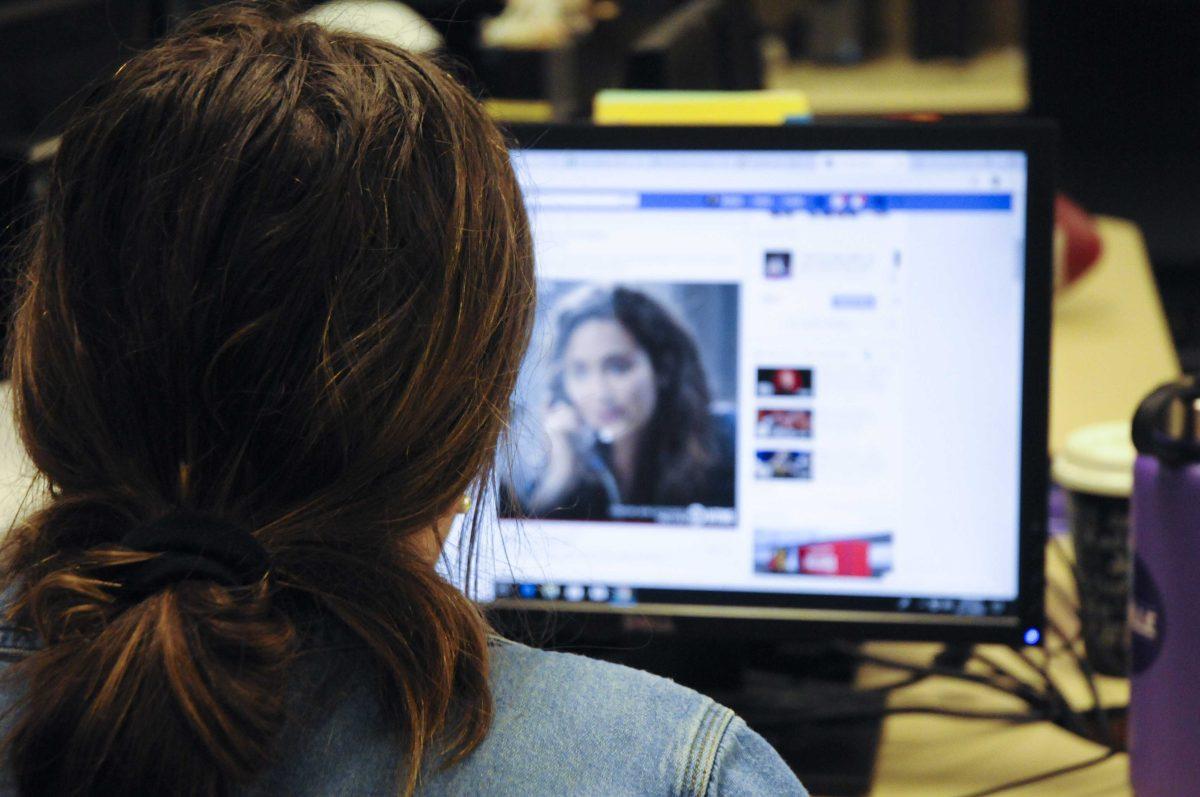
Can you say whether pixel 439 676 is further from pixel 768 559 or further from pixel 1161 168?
pixel 1161 168

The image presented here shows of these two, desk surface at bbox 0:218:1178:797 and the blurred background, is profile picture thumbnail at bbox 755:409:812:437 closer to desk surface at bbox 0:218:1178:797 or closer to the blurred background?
desk surface at bbox 0:218:1178:797

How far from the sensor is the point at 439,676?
55 centimetres

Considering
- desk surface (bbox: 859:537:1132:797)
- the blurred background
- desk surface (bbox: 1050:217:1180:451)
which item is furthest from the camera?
desk surface (bbox: 1050:217:1180:451)

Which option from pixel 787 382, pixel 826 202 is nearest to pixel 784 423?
pixel 787 382

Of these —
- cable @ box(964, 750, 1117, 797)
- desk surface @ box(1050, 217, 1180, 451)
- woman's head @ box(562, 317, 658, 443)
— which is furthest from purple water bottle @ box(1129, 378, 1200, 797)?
desk surface @ box(1050, 217, 1180, 451)

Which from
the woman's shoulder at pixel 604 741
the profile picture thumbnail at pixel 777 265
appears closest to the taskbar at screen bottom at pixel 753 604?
the profile picture thumbnail at pixel 777 265

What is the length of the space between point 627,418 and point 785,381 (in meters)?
0.11

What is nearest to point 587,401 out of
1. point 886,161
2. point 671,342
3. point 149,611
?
point 671,342

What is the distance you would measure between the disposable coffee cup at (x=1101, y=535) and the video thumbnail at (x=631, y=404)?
28cm

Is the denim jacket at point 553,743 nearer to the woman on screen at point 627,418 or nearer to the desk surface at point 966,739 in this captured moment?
the desk surface at point 966,739

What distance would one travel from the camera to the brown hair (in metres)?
0.52

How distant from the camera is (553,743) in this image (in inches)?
21.8

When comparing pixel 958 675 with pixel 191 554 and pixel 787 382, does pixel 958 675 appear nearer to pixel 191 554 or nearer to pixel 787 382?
pixel 787 382

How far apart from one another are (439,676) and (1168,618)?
464 millimetres
